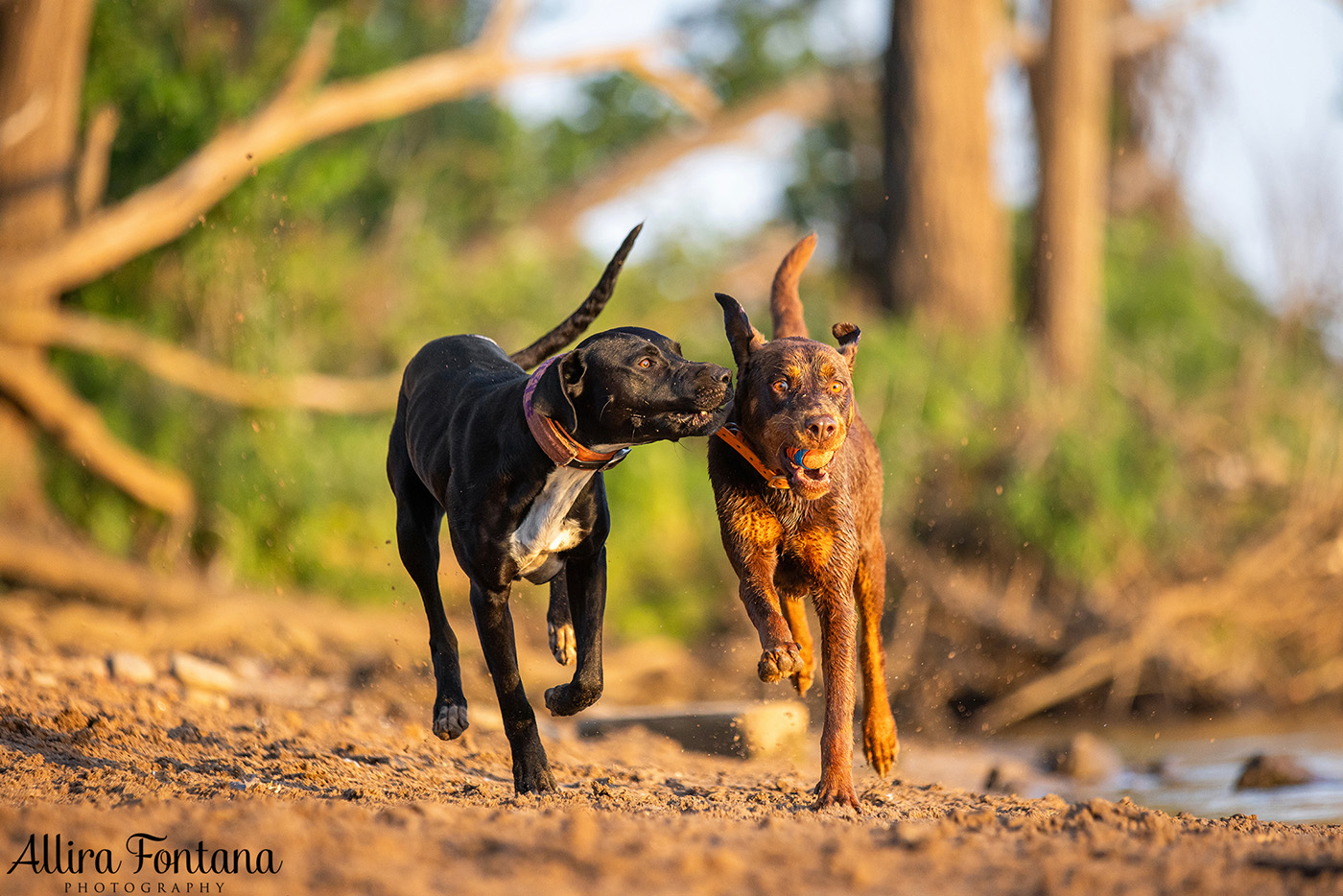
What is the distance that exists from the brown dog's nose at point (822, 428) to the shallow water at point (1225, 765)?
Answer: 2.45m

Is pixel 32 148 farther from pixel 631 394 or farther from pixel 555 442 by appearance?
pixel 631 394

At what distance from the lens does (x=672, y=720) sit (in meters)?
7.21

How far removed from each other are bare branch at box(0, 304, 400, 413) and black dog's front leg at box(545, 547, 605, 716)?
6.60 metres

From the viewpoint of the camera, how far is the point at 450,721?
16.3 feet

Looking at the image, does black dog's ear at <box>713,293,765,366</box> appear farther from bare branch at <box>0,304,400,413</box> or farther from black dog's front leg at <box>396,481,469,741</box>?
bare branch at <box>0,304,400,413</box>

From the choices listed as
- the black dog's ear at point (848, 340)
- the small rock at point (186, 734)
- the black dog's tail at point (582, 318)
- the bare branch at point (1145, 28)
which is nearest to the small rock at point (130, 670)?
the small rock at point (186, 734)

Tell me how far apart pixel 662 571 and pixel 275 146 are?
15.3ft

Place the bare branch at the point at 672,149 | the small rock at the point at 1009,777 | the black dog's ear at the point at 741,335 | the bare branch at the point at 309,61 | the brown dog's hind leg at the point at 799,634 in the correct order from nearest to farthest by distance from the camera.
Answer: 1. the black dog's ear at the point at 741,335
2. the brown dog's hind leg at the point at 799,634
3. the small rock at the point at 1009,777
4. the bare branch at the point at 309,61
5. the bare branch at the point at 672,149

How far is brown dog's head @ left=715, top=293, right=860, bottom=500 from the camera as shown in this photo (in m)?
4.30

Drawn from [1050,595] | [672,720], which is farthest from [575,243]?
[672,720]

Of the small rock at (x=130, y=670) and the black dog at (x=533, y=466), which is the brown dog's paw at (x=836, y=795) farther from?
the small rock at (x=130, y=670)

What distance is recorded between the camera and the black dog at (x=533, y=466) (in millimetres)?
4250

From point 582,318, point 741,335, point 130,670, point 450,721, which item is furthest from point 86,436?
point 741,335

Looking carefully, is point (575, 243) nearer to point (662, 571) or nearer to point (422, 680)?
point (662, 571)
